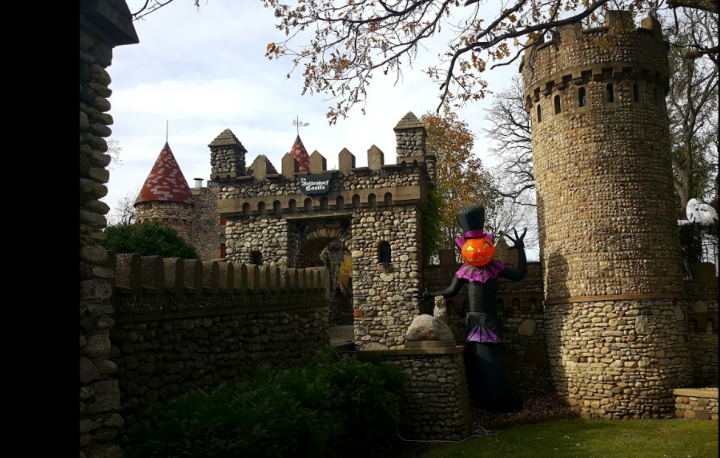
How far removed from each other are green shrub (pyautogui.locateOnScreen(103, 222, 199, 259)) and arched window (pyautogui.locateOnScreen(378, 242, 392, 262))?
513 cm

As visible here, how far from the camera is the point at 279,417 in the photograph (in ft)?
Answer: 22.6

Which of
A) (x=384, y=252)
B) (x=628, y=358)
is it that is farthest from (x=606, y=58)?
(x=384, y=252)

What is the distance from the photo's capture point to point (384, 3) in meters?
6.22

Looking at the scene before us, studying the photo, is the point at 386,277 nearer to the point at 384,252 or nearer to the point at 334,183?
the point at 384,252

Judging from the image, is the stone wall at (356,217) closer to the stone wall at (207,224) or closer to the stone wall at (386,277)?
the stone wall at (386,277)

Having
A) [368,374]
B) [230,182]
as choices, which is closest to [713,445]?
[368,374]

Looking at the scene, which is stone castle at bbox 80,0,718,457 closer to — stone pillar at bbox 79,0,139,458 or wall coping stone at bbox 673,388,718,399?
wall coping stone at bbox 673,388,718,399

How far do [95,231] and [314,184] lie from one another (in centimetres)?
1216

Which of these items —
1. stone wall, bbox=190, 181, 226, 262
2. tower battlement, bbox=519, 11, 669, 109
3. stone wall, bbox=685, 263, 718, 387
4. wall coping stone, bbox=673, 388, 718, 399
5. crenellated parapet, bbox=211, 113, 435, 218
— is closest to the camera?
→ wall coping stone, bbox=673, 388, 718, 399

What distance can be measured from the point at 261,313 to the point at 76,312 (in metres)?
8.12

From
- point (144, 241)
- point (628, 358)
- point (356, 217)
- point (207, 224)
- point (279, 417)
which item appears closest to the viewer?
point (279, 417)

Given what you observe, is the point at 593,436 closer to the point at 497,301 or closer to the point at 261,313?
the point at 497,301

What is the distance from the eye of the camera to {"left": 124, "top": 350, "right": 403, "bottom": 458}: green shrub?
19.4 ft

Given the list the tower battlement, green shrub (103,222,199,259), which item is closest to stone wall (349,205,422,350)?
green shrub (103,222,199,259)
